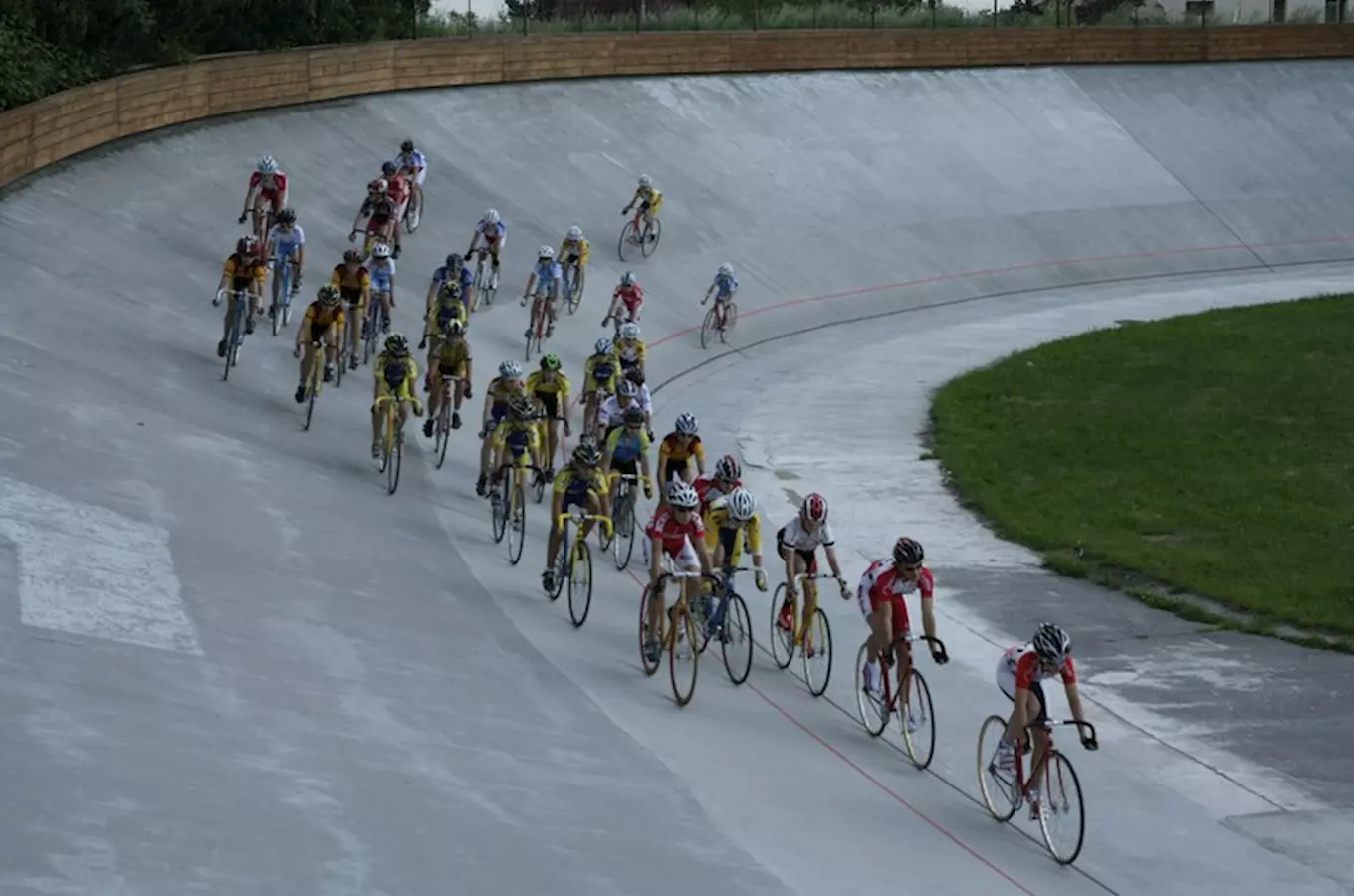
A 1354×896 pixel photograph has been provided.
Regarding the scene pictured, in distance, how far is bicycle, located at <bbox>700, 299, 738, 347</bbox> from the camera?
30.0m

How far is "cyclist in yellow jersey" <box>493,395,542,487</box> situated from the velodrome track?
830 millimetres

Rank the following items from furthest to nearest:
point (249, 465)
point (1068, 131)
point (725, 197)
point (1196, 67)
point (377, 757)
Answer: point (1196, 67)
point (1068, 131)
point (725, 197)
point (249, 465)
point (377, 757)

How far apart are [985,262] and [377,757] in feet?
94.6

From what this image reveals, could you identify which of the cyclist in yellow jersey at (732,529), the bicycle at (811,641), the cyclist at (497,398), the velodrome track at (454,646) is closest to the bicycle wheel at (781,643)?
the bicycle at (811,641)

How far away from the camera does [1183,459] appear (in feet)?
75.3

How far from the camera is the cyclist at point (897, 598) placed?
40.0 ft

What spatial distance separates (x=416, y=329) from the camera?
26.0 m

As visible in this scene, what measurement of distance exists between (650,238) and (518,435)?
661 inches

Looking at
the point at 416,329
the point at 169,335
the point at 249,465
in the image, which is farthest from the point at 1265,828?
the point at 416,329

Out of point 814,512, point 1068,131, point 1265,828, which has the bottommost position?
point 1265,828

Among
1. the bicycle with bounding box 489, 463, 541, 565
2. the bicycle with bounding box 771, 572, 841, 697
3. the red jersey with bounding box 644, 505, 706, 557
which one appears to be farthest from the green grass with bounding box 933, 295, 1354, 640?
the red jersey with bounding box 644, 505, 706, 557

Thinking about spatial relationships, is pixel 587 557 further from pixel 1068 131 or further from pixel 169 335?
pixel 1068 131

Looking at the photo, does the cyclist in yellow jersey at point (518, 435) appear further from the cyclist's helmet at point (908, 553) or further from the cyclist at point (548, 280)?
the cyclist at point (548, 280)

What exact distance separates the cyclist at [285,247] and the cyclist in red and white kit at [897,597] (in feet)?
37.3
